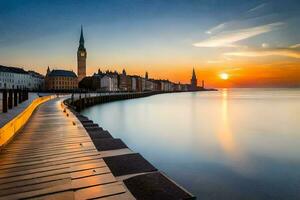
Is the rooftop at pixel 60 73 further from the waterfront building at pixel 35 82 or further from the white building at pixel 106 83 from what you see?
the white building at pixel 106 83

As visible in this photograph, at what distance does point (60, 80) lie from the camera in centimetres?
15912

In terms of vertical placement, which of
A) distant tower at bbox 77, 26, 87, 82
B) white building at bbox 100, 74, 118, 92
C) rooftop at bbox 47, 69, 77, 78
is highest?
distant tower at bbox 77, 26, 87, 82

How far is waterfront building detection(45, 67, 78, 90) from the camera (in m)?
158

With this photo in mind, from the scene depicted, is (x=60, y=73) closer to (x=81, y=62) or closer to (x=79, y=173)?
(x=81, y=62)

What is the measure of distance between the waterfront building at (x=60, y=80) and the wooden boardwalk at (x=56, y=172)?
520 ft

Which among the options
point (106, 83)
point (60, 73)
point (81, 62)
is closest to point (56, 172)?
point (60, 73)

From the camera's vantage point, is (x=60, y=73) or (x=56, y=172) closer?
(x=56, y=172)

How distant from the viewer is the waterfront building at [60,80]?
15788cm

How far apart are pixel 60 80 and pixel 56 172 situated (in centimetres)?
16375

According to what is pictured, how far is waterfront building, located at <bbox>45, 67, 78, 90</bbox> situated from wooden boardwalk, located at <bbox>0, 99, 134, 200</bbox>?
6237 inches

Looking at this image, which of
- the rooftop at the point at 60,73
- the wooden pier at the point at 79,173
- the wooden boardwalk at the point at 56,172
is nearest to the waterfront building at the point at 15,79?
the rooftop at the point at 60,73

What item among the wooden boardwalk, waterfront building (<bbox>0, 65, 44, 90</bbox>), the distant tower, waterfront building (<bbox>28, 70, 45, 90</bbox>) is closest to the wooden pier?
the wooden boardwalk

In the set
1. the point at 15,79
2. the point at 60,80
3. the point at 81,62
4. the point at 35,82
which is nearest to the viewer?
the point at 15,79

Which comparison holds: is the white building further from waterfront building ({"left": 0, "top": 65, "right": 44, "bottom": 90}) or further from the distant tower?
waterfront building ({"left": 0, "top": 65, "right": 44, "bottom": 90})
